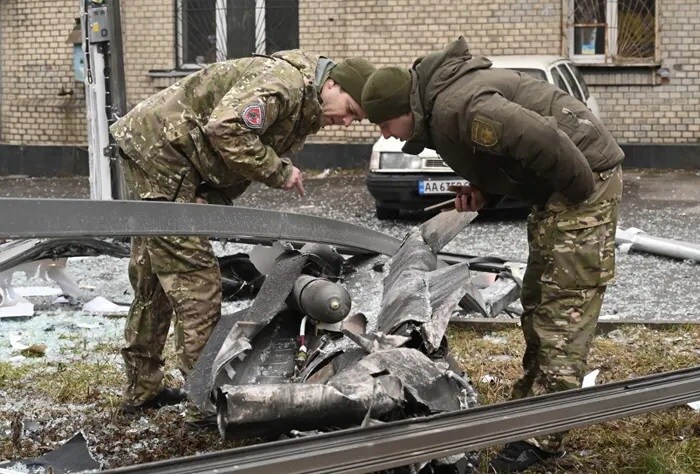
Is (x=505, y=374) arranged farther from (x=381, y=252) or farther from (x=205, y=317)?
(x=205, y=317)

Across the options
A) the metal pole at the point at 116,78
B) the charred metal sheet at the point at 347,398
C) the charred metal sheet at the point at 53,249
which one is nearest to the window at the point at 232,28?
the metal pole at the point at 116,78

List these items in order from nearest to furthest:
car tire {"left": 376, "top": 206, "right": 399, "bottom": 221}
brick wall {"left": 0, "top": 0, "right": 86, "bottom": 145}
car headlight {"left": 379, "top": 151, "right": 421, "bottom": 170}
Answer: car headlight {"left": 379, "top": 151, "right": 421, "bottom": 170} < car tire {"left": 376, "top": 206, "right": 399, "bottom": 221} < brick wall {"left": 0, "top": 0, "right": 86, "bottom": 145}

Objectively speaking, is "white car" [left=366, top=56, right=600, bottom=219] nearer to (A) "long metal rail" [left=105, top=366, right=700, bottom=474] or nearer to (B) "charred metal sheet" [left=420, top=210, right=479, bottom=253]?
(B) "charred metal sheet" [left=420, top=210, right=479, bottom=253]

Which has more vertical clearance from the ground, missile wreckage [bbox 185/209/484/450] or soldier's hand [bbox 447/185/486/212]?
soldier's hand [bbox 447/185/486/212]

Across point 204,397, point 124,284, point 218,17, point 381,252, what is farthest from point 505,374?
point 218,17

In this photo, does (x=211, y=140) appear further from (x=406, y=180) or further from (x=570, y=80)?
(x=570, y=80)

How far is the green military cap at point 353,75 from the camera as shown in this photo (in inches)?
161

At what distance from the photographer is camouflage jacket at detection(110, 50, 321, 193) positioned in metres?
4.14

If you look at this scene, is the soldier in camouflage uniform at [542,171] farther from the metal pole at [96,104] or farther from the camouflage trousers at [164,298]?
the metal pole at [96,104]

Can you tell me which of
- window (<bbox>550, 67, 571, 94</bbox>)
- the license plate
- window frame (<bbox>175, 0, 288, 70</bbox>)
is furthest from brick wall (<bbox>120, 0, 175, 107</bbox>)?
the license plate

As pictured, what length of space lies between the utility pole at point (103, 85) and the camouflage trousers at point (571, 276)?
5.27 meters

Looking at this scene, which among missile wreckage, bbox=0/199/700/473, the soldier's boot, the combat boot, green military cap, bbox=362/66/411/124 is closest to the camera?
missile wreckage, bbox=0/199/700/473

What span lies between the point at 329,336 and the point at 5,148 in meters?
14.8

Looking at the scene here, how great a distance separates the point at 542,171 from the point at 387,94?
0.63m
